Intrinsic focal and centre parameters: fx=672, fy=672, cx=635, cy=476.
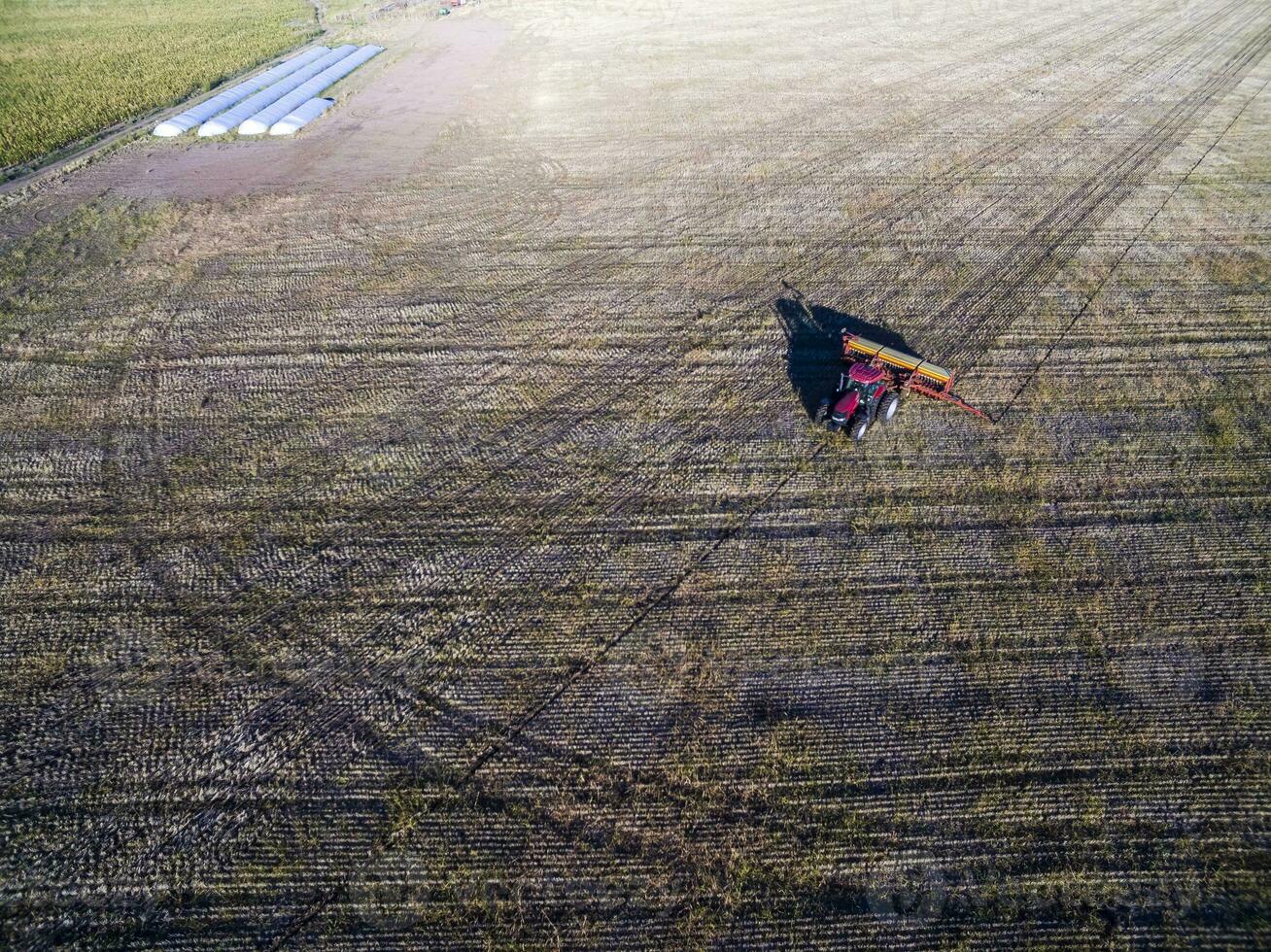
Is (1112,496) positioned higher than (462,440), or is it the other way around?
(462,440)

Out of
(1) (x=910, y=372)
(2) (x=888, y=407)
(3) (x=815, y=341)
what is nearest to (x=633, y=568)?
(2) (x=888, y=407)

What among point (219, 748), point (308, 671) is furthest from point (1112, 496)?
point (219, 748)

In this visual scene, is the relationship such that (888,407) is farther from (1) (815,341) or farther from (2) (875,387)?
(1) (815,341)

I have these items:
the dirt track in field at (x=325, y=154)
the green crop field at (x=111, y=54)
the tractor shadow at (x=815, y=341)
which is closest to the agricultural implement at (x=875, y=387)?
the tractor shadow at (x=815, y=341)

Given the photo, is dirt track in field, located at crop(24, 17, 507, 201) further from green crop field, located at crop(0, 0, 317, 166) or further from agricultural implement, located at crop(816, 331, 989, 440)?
agricultural implement, located at crop(816, 331, 989, 440)

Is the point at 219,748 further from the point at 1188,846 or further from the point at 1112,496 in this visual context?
the point at 1112,496

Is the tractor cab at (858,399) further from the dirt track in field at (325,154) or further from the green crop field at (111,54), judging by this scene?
the green crop field at (111,54)

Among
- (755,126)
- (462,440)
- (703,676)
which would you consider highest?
(755,126)
